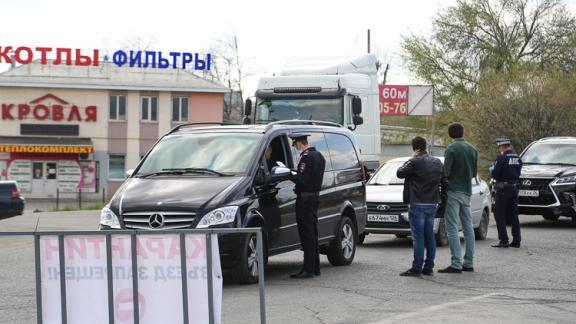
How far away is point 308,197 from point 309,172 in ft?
0.97

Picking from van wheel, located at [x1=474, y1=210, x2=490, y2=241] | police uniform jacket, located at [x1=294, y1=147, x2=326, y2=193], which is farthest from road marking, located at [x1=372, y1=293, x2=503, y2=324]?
van wheel, located at [x1=474, y1=210, x2=490, y2=241]

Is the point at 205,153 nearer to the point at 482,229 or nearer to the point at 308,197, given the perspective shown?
the point at 308,197

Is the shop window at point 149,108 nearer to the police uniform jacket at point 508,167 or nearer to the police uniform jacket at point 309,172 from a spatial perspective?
the police uniform jacket at point 508,167

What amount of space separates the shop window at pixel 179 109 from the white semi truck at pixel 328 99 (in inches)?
1532

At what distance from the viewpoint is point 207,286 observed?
21.9 feet

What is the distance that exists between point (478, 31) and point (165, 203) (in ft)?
159

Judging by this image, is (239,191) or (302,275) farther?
(302,275)

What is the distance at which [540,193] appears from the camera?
859 inches

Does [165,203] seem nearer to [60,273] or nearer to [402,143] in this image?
[60,273]

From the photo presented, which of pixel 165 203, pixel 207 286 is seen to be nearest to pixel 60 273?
pixel 207 286

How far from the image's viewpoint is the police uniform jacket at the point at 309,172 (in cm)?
1245

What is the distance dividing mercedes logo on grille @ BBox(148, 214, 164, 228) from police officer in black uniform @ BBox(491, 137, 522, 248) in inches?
287

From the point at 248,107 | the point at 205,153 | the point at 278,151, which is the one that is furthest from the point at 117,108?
the point at 205,153

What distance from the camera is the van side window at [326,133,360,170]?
14234 millimetres
